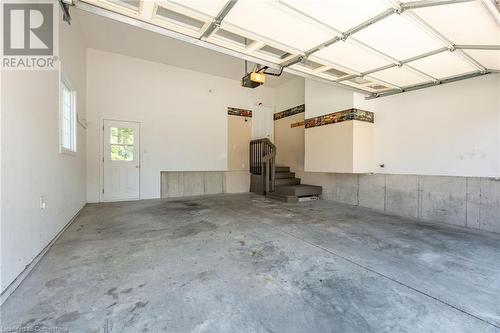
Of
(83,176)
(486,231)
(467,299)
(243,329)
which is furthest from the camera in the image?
(83,176)

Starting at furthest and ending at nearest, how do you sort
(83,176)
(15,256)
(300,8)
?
(83,176), (300,8), (15,256)

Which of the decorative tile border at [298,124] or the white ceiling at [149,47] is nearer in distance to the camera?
the white ceiling at [149,47]

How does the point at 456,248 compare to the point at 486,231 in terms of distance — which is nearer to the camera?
the point at 456,248

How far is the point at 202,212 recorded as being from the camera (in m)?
4.95

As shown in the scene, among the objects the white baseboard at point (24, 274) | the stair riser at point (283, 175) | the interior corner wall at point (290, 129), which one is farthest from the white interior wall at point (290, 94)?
the white baseboard at point (24, 274)

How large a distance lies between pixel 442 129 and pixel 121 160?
299 inches

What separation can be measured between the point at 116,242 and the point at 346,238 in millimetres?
3244

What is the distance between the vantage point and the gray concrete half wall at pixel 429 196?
383 centimetres

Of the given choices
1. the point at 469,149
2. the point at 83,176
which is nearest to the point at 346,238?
the point at 469,149

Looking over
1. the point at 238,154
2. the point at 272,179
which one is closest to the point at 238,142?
the point at 238,154

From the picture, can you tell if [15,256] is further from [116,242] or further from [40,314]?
[116,242]

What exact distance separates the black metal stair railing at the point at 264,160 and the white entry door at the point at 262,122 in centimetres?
60

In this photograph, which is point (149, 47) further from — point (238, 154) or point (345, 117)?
point (345, 117)

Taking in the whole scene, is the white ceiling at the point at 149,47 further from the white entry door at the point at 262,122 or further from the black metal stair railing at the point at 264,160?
the black metal stair railing at the point at 264,160
